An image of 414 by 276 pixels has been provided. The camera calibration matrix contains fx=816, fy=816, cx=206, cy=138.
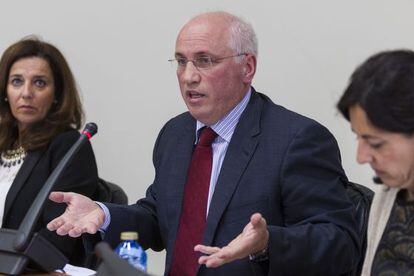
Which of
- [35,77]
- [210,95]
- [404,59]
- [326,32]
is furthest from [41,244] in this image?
Result: [326,32]

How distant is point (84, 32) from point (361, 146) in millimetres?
2365

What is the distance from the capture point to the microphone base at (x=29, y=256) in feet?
7.10

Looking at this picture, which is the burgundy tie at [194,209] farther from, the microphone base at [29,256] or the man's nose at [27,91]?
the man's nose at [27,91]

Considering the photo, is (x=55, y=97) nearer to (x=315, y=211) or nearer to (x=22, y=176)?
(x=22, y=176)

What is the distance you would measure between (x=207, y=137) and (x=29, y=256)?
678 millimetres

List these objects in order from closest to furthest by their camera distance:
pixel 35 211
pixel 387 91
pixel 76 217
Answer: pixel 387 91 < pixel 35 211 < pixel 76 217

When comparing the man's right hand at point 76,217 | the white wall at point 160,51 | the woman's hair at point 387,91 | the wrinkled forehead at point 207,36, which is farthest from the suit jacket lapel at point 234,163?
the white wall at point 160,51

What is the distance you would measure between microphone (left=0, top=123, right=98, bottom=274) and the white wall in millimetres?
1337

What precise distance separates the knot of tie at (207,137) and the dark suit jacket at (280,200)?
3.2 inches

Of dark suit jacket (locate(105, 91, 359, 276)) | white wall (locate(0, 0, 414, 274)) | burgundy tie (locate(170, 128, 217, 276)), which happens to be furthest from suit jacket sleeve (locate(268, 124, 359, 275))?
white wall (locate(0, 0, 414, 274))

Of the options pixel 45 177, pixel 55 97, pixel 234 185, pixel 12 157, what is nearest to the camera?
pixel 234 185

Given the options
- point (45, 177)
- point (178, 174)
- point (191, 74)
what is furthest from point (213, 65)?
point (45, 177)

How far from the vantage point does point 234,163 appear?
243 centimetres

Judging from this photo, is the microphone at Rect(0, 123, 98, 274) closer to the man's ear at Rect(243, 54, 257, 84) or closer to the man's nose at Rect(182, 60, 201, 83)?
the man's nose at Rect(182, 60, 201, 83)
